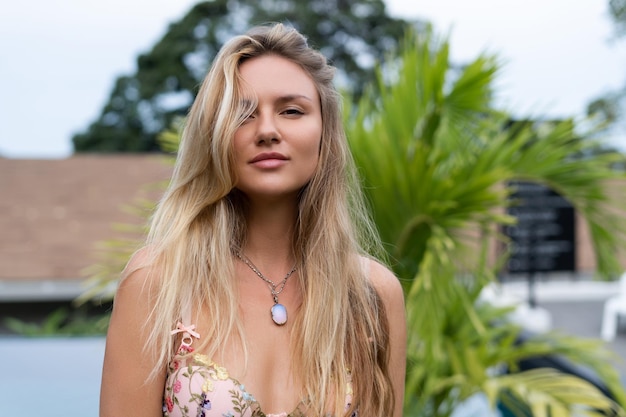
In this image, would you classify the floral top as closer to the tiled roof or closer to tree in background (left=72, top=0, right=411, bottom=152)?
the tiled roof

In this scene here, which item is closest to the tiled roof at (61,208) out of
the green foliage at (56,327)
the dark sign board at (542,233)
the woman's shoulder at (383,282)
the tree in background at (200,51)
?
the green foliage at (56,327)

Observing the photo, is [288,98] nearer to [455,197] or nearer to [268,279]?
[268,279]

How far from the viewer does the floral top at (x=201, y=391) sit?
1274 millimetres

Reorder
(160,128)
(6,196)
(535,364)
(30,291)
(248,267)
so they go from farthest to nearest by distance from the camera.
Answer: (160,128) → (6,196) → (30,291) → (535,364) → (248,267)

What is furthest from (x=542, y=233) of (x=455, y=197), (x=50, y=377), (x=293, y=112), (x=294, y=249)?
(x=293, y=112)

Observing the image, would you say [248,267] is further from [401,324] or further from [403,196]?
[403,196]

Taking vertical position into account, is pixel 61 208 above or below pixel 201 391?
above

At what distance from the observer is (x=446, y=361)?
3059 millimetres

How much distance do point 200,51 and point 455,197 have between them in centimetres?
1939

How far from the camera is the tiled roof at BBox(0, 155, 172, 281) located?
8.73m

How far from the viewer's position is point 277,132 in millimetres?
1310

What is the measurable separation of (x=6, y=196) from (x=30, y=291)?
150 cm

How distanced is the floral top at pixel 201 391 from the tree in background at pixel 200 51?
19541 mm

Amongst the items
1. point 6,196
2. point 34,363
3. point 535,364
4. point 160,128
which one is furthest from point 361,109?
point 160,128
